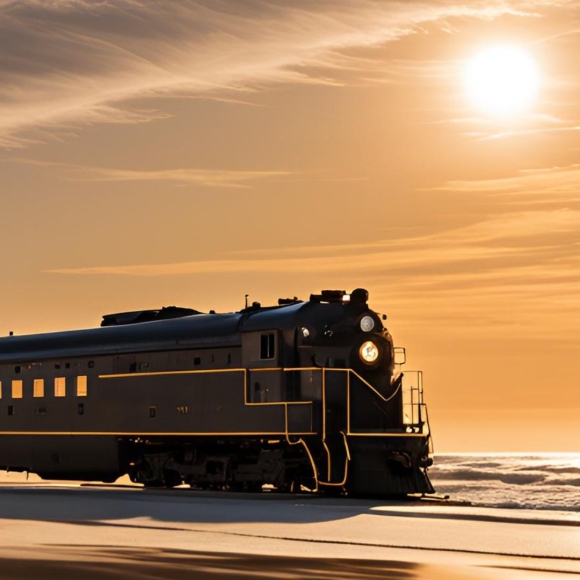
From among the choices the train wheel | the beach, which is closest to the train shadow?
Answer: the beach

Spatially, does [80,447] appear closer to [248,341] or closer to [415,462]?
[248,341]

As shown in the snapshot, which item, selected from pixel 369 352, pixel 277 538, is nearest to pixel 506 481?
pixel 369 352

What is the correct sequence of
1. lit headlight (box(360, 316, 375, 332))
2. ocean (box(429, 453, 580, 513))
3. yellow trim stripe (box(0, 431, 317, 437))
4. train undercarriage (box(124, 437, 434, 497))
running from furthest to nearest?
ocean (box(429, 453, 580, 513)), lit headlight (box(360, 316, 375, 332)), yellow trim stripe (box(0, 431, 317, 437)), train undercarriage (box(124, 437, 434, 497))

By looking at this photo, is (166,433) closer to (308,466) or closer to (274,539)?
(308,466)

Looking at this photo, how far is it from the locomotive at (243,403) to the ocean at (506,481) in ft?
53.9

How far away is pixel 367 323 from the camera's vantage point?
37.3m

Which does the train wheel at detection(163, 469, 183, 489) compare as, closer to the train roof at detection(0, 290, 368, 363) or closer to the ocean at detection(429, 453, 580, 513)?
the train roof at detection(0, 290, 368, 363)

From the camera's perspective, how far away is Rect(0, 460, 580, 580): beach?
17.7 m

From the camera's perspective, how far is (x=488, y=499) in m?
55.9

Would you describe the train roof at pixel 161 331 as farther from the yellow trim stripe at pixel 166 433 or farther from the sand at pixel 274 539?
the sand at pixel 274 539

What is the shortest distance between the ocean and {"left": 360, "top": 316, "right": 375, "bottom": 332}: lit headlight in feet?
54.2

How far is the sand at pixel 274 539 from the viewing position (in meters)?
17.6

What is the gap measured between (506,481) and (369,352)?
1668 inches

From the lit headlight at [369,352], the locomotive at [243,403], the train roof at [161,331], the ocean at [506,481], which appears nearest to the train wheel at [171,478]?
the locomotive at [243,403]
